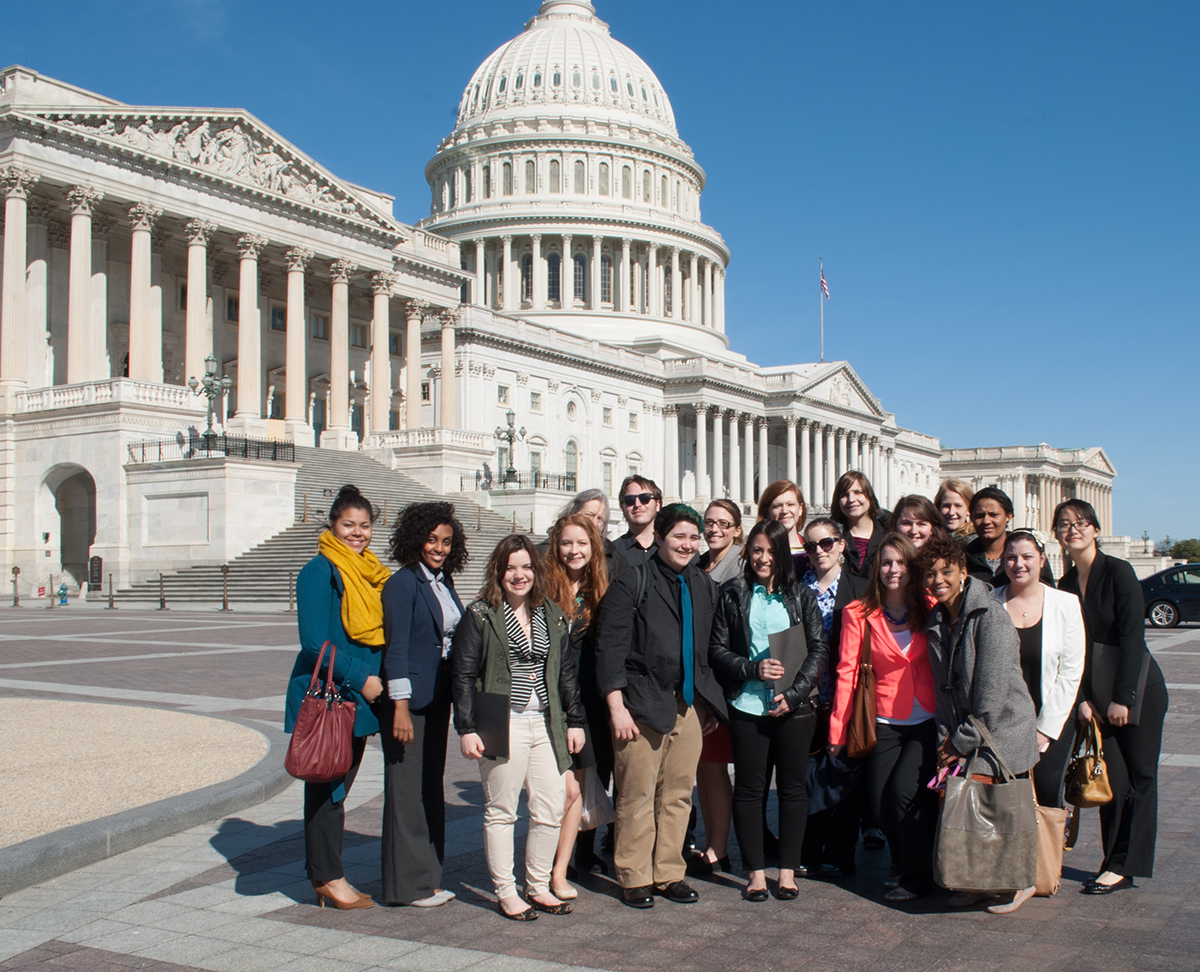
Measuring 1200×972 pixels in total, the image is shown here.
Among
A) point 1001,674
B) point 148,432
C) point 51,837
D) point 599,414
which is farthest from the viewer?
point 599,414

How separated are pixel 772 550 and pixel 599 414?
229 ft

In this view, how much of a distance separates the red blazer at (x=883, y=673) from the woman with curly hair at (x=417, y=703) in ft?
7.48

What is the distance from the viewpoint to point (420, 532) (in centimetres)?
693

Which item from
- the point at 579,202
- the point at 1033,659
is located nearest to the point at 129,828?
the point at 1033,659

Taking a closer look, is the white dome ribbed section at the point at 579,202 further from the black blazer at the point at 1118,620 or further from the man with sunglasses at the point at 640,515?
the black blazer at the point at 1118,620

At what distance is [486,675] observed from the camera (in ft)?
21.8

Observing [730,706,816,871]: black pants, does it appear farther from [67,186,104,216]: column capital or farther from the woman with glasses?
[67,186,104,216]: column capital

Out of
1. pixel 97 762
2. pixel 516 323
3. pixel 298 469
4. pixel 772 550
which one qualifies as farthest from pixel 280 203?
pixel 772 550

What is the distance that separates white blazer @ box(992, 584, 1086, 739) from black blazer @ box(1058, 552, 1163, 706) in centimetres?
36

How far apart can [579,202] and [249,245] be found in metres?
49.2

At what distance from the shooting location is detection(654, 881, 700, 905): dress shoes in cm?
685

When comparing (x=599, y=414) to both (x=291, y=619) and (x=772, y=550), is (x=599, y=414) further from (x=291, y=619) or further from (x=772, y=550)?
(x=772, y=550)

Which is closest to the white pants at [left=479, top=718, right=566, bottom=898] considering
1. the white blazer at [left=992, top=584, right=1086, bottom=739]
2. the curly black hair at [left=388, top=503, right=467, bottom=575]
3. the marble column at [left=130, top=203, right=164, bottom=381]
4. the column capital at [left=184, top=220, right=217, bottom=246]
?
the curly black hair at [left=388, top=503, right=467, bottom=575]

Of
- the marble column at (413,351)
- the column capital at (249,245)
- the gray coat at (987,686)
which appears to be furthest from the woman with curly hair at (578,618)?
the marble column at (413,351)
